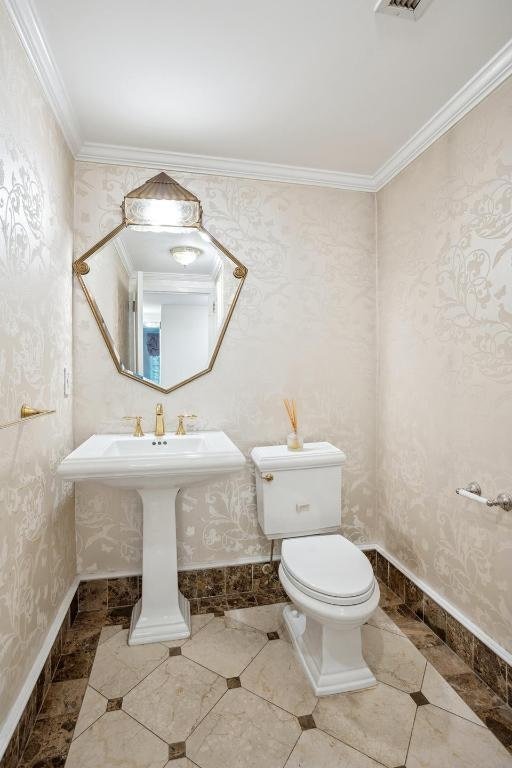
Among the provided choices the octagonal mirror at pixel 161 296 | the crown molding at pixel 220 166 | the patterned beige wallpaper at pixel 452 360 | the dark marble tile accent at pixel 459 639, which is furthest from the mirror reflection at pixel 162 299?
the dark marble tile accent at pixel 459 639

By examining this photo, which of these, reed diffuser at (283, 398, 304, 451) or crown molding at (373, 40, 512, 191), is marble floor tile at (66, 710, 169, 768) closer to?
reed diffuser at (283, 398, 304, 451)

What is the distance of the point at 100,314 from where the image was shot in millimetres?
2004

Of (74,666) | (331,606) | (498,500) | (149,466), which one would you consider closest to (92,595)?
(74,666)

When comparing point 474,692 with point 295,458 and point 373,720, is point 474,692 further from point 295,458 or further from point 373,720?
point 295,458

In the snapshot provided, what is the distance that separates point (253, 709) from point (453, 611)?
919mm

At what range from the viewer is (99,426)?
6.63 ft

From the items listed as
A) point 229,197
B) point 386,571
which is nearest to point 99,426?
point 229,197

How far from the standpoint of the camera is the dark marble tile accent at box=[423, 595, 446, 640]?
5.78ft

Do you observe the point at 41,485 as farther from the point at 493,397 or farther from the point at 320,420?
the point at 493,397

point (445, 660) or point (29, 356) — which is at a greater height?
point (29, 356)

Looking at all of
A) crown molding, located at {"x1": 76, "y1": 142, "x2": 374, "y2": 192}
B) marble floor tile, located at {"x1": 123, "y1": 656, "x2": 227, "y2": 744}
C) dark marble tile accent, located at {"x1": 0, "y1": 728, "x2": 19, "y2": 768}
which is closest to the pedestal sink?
marble floor tile, located at {"x1": 123, "y1": 656, "x2": 227, "y2": 744}

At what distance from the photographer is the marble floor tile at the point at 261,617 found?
1902 millimetres

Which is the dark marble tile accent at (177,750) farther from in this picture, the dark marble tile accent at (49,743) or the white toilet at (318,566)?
the white toilet at (318,566)

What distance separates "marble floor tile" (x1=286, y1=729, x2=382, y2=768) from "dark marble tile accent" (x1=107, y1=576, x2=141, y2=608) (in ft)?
3.45
